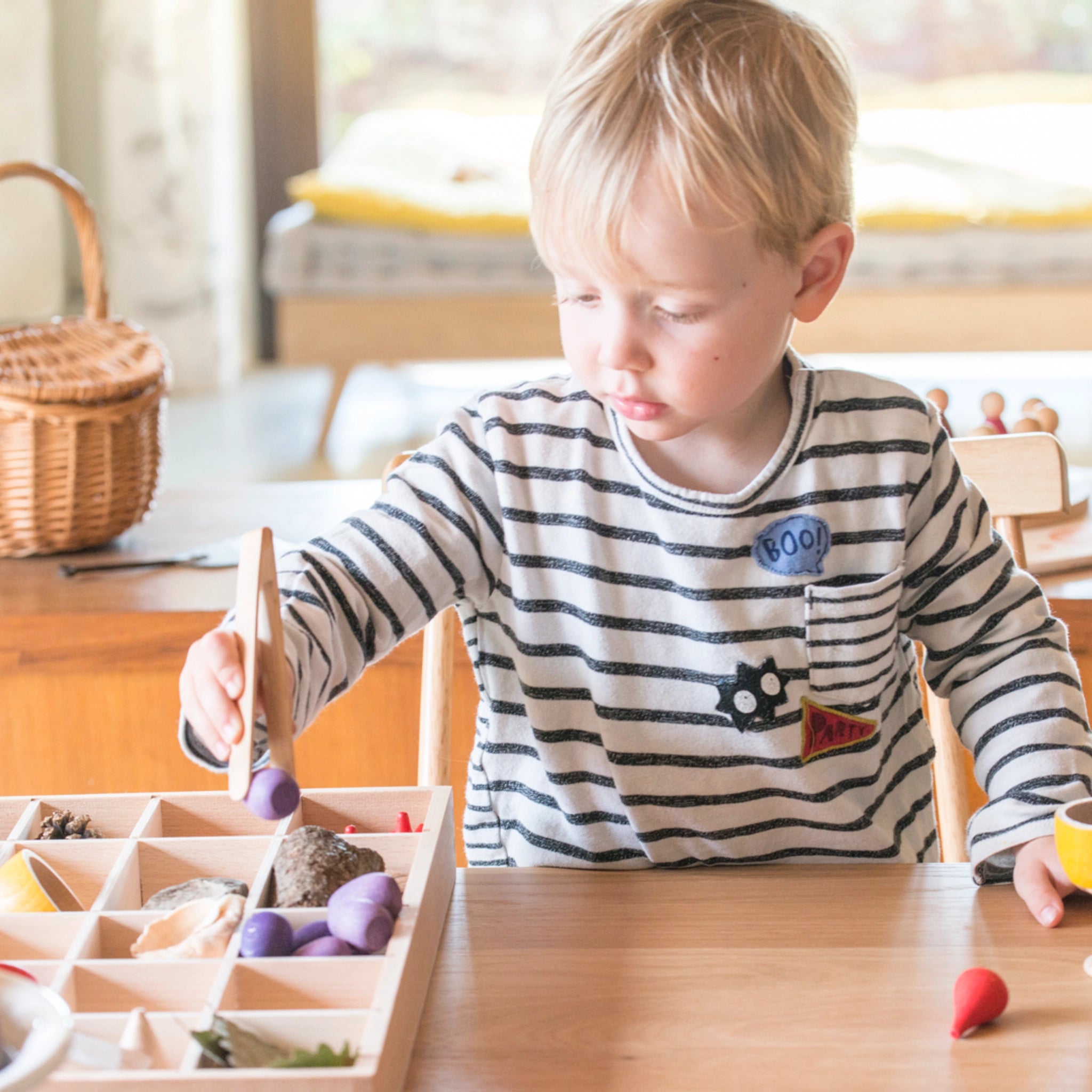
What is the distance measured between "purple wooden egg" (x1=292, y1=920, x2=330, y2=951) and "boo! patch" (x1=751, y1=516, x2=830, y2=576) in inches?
15.0

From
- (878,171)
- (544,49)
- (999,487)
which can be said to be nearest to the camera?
(999,487)

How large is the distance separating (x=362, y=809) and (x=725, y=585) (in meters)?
0.27

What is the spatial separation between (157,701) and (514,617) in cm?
56

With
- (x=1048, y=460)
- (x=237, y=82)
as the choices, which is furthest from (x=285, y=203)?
(x=1048, y=460)

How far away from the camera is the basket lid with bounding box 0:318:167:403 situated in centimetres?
151

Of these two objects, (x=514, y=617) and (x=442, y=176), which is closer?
(x=514, y=617)

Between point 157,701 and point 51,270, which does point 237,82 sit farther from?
point 157,701

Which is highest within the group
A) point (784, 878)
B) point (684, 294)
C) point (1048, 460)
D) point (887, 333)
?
point (684, 294)

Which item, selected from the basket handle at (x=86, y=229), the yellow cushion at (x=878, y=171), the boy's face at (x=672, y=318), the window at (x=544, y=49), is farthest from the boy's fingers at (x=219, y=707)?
the window at (x=544, y=49)

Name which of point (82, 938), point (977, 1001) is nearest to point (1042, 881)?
point (977, 1001)

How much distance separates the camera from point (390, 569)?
2.86ft

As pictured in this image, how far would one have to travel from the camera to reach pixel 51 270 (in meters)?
3.79

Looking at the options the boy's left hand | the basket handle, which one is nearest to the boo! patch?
the boy's left hand

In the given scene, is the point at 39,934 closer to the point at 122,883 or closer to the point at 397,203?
the point at 122,883
